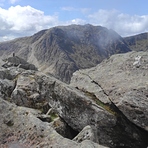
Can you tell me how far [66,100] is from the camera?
3150 cm

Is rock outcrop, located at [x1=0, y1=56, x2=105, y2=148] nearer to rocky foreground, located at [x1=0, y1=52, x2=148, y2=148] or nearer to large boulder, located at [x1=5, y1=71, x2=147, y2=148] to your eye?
rocky foreground, located at [x1=0, y1=52, x2=148, y2=148]

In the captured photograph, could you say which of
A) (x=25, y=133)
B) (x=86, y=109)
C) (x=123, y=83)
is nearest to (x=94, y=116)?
(x=86, y=109)

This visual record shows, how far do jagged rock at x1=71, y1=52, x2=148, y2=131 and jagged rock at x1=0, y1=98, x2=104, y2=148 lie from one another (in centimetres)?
955

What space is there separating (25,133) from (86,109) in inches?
360

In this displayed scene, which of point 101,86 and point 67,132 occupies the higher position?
point 101,86

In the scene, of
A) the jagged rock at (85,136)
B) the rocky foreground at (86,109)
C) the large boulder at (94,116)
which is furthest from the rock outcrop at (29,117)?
the jagged rock at (85,136)

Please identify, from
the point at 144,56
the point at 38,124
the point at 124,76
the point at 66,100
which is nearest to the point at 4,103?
the point at 38,124

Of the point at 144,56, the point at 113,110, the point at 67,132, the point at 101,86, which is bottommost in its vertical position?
the point at 67,132

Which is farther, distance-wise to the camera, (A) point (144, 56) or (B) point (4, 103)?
(A) point (144, 56)

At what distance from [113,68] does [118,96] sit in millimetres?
6413

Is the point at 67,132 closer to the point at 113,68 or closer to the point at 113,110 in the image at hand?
the point at 113,110

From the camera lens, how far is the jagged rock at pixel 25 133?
2096 cm

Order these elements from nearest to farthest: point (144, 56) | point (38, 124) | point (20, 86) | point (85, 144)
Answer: point (85, 144), point (38, 124), point (144, 56), point (20, 86)

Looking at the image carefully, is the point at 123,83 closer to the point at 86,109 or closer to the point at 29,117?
the point at 86,109
